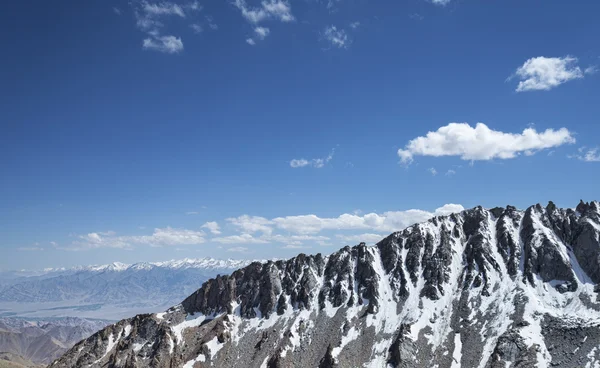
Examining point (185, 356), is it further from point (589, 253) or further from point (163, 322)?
point (589, 253)

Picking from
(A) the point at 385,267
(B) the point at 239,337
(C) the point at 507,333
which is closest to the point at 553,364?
(C) the point at 507,333

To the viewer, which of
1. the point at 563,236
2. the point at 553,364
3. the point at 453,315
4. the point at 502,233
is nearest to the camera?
the point at 553,364

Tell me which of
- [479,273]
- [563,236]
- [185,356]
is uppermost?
[563,236]

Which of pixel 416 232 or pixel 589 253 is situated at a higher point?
pixel 416 232

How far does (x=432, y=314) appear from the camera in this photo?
164m

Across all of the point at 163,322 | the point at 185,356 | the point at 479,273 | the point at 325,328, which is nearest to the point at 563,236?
the point at 479,273

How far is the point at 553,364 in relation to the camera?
123 metres

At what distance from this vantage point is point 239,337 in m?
181

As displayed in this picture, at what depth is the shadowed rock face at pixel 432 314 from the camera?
139250 mm

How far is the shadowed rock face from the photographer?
139250 mm

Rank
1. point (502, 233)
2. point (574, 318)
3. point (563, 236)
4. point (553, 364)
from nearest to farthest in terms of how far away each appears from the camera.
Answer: point (553, 364) → point (574, 318) → point (563, 236) → point (502, 233)

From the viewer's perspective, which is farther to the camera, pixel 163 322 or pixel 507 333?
pixel 163 322

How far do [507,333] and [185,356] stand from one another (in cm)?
A: 13232

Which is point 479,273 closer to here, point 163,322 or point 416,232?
point 416,232
